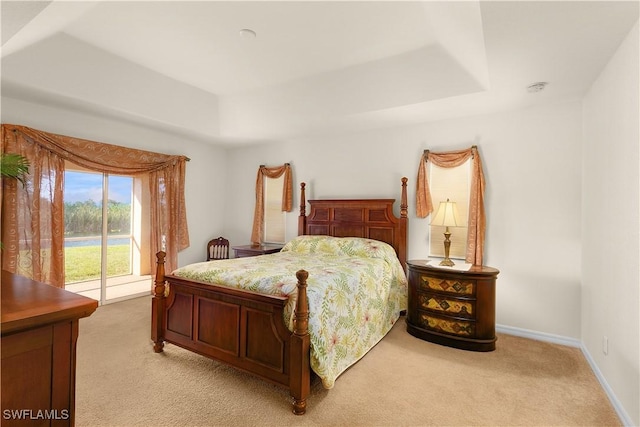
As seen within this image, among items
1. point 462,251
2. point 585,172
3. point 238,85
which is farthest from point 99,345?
point 585,172

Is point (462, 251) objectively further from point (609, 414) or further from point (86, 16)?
point (86, 16)

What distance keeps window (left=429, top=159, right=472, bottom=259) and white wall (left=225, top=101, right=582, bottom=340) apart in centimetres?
17

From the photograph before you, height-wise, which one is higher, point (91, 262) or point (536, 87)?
point (536, 87)

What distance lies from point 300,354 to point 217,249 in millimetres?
3848

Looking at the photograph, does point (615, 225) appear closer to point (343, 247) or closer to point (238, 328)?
point (343, 247)

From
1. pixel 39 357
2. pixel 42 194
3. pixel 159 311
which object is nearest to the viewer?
pixel 39 357

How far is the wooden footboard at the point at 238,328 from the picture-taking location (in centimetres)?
208

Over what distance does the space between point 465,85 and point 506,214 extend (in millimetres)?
1470

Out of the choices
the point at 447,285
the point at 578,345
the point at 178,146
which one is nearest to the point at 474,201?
the point at 447,285

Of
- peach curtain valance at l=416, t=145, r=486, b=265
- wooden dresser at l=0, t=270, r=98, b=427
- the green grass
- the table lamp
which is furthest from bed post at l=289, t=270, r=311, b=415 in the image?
the green grass

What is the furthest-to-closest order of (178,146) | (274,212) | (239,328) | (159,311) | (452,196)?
(274,212) → (178,146) → (452,196) → (159,311) → (239,328)

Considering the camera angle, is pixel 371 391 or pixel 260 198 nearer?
pixel 371 391

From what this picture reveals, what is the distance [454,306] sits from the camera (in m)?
3.12

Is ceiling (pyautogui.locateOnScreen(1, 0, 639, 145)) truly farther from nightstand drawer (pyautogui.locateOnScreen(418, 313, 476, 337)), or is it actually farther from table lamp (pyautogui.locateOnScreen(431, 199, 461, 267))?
nightstand drawer (pyautogui.locateOnScreen(418, 313, 476, 337))
